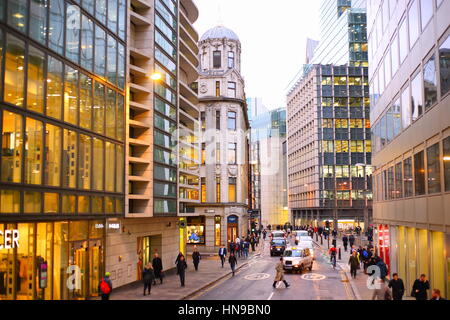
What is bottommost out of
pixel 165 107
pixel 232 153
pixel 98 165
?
pixel 98 165

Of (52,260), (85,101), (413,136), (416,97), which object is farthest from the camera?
(413,136)

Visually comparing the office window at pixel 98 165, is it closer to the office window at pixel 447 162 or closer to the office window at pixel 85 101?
the office window at pixel 85 101

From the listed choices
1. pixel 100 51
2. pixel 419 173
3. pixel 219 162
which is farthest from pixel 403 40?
pixel 219 162

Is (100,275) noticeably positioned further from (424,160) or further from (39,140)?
(424,160)

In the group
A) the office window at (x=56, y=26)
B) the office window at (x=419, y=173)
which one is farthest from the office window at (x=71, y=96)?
the office window at (x=419, y=173)

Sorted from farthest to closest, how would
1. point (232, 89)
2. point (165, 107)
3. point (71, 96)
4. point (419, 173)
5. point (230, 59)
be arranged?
point (230, 59) < point (232, 89) < point (165, 107) < point (419, 173) < point (71, 96)

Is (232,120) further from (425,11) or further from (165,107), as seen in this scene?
(425,11)

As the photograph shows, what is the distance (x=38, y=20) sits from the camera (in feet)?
61.1

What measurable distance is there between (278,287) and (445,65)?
564 inches

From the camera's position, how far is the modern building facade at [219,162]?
2290 inches

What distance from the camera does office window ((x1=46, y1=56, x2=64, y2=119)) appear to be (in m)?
19.3

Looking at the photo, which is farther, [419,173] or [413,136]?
[413,136]

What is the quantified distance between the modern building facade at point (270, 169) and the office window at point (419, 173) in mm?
116532

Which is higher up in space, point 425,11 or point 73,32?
point 425,11
